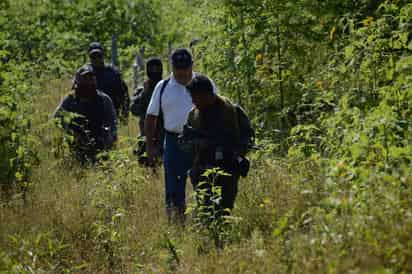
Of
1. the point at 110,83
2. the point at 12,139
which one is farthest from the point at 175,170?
the point at 110,83

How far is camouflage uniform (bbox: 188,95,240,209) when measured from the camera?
830 centimetres

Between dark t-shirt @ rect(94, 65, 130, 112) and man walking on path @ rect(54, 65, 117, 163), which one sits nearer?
man walking on path @ rect(54, 65, 117, 163)

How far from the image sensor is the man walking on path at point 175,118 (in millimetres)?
9344

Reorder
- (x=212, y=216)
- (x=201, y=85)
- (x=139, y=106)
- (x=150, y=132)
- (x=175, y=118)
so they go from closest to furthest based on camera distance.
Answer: (x=212, y=216), (x=201, y=85), (x=175, y=118), (x=150, y=132), (x=139, y=106)

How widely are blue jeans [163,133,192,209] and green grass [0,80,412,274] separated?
0.26 metres

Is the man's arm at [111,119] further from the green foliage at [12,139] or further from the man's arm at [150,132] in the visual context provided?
the man's arm at [150,132]

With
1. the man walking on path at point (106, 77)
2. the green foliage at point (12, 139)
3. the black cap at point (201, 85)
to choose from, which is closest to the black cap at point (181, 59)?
the black cap at point (201, 85)

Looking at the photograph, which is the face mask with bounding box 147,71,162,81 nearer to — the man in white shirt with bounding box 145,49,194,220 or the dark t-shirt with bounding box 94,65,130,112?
the man in white shirt with bounding box 145,49,194,220

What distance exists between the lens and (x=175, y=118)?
30.8 ft

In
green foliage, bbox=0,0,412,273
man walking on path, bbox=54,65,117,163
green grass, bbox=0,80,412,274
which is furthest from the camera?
man walking on path, bbox=54,65,117,163

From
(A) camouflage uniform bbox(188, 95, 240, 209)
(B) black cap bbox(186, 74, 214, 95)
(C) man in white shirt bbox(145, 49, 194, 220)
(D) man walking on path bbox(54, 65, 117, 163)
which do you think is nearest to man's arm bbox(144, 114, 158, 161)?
(C) man in white shirt bbox(145, 49, 194, 220)

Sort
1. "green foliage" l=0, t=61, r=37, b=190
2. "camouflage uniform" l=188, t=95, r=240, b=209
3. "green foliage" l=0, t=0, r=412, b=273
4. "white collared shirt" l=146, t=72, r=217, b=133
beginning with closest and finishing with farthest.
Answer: "green foliage" l=0, t=0, r=412, b=273 → "camouflage uniform" l=188, t=95, r=240, b=209 → "white collared shirt" l=146, t=72, r=217, b=133 → "green foliage" l=0, t=61, r=37, b=190

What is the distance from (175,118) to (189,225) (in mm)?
1242

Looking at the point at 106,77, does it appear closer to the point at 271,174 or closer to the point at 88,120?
the point at 88,120
